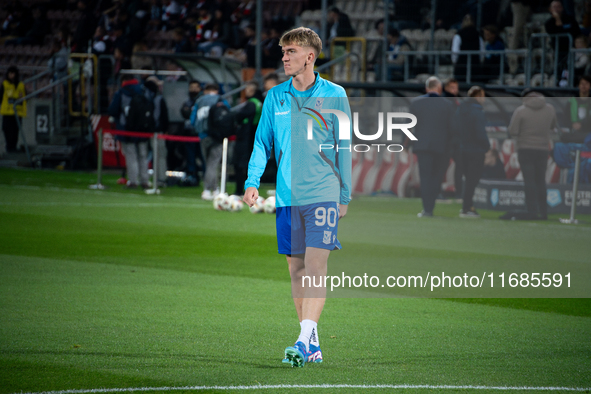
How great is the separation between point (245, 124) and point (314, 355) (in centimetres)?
1141

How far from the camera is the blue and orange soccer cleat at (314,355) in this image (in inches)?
210

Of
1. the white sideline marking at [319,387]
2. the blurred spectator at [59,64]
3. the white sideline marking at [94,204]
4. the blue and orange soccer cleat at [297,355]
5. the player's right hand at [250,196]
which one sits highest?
the blurred spectator at [59,64]

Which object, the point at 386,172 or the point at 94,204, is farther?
the point at 386,172

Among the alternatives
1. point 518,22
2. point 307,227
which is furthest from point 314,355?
point 518,22

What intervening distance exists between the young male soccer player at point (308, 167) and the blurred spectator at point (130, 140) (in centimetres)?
1315

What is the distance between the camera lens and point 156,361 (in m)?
5.35

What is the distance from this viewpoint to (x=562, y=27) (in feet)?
59.9

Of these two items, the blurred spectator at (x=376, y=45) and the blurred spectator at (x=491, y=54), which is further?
the blurred spectator at (x=376, y=45)

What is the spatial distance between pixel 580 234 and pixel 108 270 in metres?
7.64

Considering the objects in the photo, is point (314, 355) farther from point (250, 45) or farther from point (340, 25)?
point (250, 45)

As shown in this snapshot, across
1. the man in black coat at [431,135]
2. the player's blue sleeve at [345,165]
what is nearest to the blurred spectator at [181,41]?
the man in black coat at [431,135]

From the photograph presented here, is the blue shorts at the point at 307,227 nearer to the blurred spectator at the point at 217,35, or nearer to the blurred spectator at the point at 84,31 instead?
the blurred spectator at the point at 217,35

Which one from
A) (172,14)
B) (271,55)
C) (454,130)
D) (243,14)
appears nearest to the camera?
(454,130)

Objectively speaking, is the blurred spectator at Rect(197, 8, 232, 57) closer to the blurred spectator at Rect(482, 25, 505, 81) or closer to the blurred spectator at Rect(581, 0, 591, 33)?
the blurred spectator at Rect(482, 25, 505, 81)
